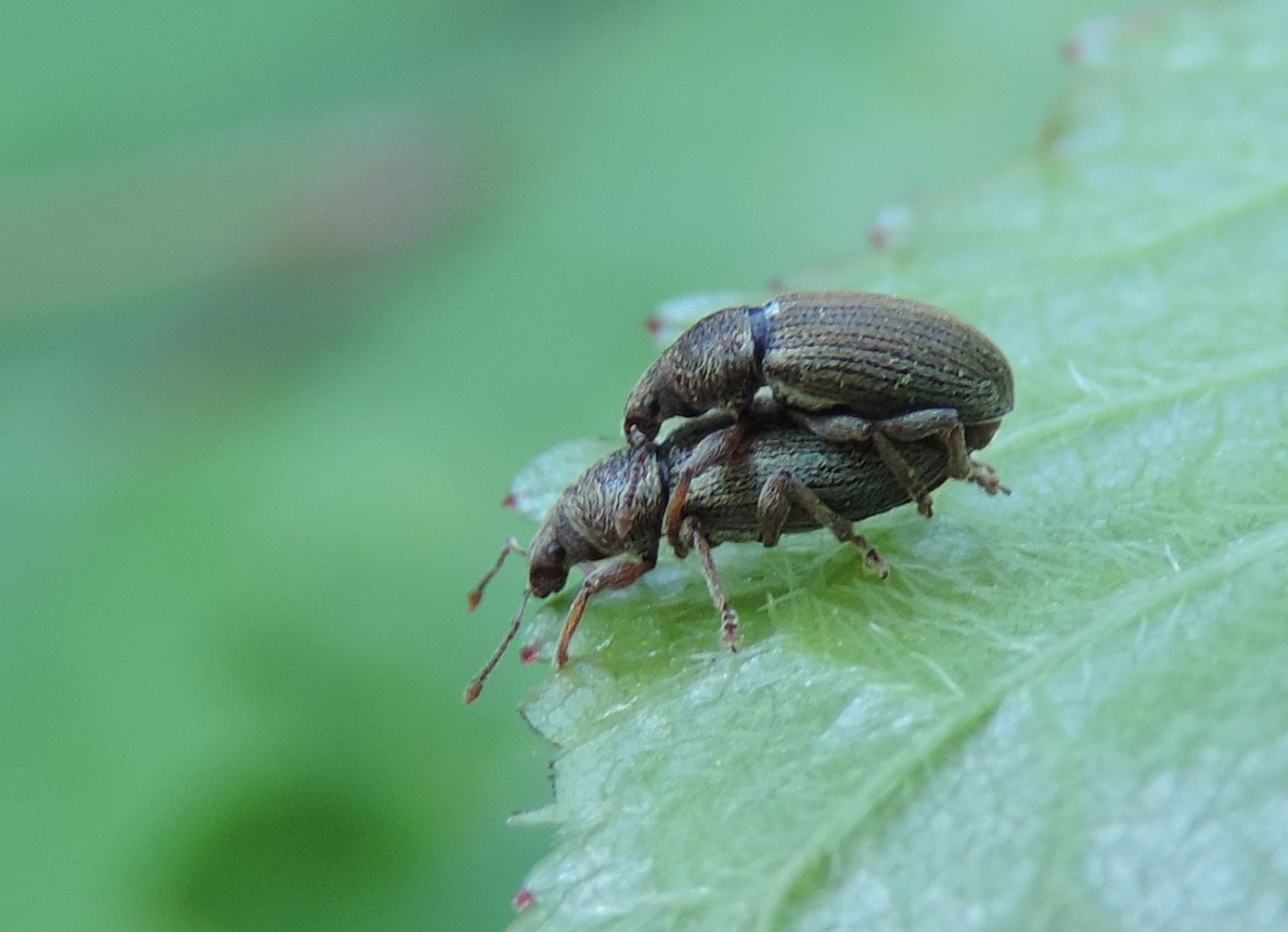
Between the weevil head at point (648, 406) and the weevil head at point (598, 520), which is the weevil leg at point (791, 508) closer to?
the weevil head at point (598, 520)

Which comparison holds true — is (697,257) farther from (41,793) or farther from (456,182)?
(41,793)

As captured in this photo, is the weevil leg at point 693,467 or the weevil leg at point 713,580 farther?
the weevil leg at point 693,467

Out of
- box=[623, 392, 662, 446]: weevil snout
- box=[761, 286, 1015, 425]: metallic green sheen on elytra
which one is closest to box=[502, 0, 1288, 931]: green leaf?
box=[761, 286, 1015, 425]: metallic green sheen on elytra

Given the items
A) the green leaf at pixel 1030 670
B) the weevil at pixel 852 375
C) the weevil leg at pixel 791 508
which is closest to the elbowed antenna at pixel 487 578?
the green leaf at pixel 1030 670

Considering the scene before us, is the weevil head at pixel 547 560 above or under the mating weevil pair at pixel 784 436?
under

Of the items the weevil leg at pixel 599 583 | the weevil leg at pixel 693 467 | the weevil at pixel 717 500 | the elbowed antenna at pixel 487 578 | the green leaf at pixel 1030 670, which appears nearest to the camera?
the green leaf at pixel 1030 670

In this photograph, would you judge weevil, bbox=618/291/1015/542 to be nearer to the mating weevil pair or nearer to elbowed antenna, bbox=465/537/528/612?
the mating weevil pair
